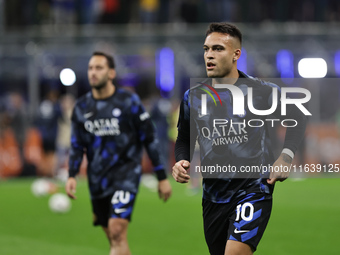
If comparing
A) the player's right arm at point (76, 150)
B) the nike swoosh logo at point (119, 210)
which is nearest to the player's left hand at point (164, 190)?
the nike swoosh logo at point (119, 210)

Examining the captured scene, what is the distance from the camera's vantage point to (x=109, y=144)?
23.4 ft

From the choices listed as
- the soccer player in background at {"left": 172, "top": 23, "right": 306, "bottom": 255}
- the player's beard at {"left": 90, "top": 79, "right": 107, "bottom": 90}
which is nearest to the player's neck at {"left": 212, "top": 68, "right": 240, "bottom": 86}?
the soccer player in background at {"left": 172, "top": 23, "right": 306, "bottom": 255}

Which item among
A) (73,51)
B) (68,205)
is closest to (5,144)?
(73,51)

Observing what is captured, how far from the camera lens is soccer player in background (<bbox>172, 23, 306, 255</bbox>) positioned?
5.03 meters

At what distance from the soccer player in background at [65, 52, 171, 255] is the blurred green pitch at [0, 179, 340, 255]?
206 cm

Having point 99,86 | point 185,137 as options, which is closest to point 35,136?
point 99,86

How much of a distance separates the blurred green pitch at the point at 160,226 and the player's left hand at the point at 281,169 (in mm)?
4036

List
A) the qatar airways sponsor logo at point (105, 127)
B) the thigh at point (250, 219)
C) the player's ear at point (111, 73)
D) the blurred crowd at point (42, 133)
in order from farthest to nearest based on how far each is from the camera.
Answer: the blurred crowd at point (42, 133), the player's ear at point (111, 73), the qatar airways sponsor logo at point (105, 127), the thigh at point (250, 219)

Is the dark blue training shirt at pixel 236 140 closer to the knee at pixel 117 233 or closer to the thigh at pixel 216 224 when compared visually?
the thigh at pixel 216 224

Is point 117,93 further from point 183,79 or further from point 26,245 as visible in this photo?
point 183,79

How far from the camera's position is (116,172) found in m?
7.10

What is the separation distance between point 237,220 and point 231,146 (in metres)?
0.59

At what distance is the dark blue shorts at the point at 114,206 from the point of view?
6.89 meters

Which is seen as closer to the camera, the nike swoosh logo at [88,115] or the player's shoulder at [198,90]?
the player's shoulder at [198,90]
